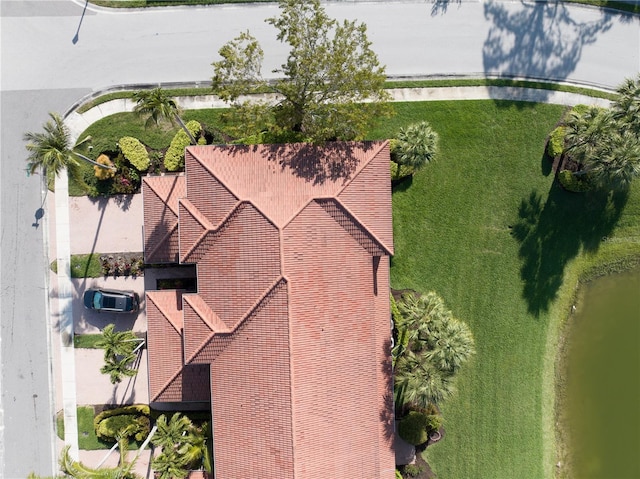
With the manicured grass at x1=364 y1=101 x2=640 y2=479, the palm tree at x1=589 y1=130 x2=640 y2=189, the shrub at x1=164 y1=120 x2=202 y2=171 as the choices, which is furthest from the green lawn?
the palm tree at x1=589 y1=130 x2=640 y2=189

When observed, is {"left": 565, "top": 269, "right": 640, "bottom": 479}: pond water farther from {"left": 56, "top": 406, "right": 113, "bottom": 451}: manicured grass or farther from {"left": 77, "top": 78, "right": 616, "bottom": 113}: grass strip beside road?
{"left": 56, "top": 406, "right": 113, "bottom": 451}: manicured grass

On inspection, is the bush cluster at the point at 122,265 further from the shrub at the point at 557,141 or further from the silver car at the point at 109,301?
the shrub at the point at 557,141

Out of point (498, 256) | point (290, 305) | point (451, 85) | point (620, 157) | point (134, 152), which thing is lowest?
point (290, 305)

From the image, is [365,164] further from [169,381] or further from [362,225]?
[169,381]

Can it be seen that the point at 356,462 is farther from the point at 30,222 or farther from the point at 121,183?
the point at 30,222

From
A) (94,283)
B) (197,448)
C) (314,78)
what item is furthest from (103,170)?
(197,448)

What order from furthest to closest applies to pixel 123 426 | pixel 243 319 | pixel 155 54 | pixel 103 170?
pixel 155 54 < pixel 103 170 < pixel 123 426 < pixel 243 319
